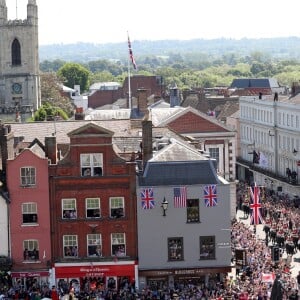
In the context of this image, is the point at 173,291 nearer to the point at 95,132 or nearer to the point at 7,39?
the point at 95,132

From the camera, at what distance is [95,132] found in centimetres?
5800

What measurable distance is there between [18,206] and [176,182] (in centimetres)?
778

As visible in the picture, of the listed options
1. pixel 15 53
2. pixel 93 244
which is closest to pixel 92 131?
pixel 93 244

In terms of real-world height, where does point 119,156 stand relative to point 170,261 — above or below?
above

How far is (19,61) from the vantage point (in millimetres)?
140375

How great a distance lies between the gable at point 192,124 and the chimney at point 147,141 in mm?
26540

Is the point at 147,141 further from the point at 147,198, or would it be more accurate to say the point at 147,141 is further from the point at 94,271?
the point at 94,271

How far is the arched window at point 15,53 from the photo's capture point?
140 metres

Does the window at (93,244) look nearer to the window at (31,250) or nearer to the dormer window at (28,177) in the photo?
the window at (31,250)

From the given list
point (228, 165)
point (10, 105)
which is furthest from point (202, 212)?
point (10, 105)

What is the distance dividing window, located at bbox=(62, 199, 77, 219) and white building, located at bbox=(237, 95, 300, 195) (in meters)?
41.2

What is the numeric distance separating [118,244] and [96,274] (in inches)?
71.9

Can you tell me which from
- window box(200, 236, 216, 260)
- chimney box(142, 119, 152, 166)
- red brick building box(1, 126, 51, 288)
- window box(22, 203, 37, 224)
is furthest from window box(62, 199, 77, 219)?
window box(200, 236, 216, 260)

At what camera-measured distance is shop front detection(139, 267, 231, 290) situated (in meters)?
57.9
